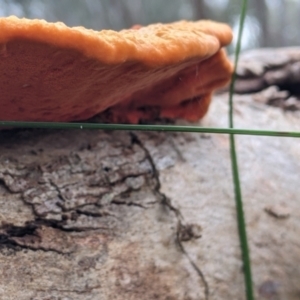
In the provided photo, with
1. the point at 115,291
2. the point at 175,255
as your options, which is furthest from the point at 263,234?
the point at 115,291

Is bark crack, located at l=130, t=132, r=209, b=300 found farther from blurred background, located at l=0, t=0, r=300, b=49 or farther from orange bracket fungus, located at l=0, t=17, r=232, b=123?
blurred background, located at l=0, t=0, r=300, b=49

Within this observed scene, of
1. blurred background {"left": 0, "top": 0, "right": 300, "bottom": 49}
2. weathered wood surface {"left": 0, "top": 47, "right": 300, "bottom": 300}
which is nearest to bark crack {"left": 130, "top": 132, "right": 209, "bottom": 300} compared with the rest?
weathered wood surface {"left": 0, "top": 47, "right": 300, "bottom": 300}

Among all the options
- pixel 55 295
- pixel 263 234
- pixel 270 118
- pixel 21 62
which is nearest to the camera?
pixel 21 62

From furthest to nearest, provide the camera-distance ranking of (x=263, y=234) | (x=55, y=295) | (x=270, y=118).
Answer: (x=270, y=118), (x=263, y=234), (x=55, y=295)

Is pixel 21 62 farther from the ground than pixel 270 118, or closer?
farther from the ground

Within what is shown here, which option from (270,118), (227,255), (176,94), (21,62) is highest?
(21,62)

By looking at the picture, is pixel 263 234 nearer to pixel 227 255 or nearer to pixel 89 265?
pixel 227 255
